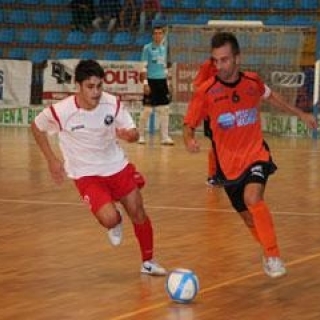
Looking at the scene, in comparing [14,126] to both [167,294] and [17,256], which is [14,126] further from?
[167,294]

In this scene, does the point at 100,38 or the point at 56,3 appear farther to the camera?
the point at 56,3

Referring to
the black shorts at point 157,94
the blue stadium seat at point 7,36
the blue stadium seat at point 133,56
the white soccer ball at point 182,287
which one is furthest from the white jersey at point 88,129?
the blue stadium seat at point 7,36

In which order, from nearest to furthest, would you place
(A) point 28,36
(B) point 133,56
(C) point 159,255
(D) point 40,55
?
(C) point 159,255 < (B) point 133,56 < (D) point 40,55 < (A) point 28,36

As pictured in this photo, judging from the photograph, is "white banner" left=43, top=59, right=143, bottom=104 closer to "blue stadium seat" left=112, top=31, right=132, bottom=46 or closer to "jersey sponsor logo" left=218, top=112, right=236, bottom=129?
"blue stadium seat" left=112, top=31, right=132, bottom=46

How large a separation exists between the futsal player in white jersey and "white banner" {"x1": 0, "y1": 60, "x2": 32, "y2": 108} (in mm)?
15795

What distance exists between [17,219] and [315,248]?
3074 mm

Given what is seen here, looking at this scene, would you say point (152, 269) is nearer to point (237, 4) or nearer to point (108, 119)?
point (108, 119)

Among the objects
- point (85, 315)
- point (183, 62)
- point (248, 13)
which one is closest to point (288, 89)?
point (183, 62)

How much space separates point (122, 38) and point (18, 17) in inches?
119

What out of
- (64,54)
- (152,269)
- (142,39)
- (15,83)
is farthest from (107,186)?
(64,54)

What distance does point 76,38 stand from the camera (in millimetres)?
25875

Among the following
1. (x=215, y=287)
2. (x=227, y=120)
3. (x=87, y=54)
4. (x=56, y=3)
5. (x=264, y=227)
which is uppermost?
(x=56, y=3)

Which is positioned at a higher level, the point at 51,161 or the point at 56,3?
the point at 56,3

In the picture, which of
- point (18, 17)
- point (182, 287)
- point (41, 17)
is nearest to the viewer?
point (182, 287)
